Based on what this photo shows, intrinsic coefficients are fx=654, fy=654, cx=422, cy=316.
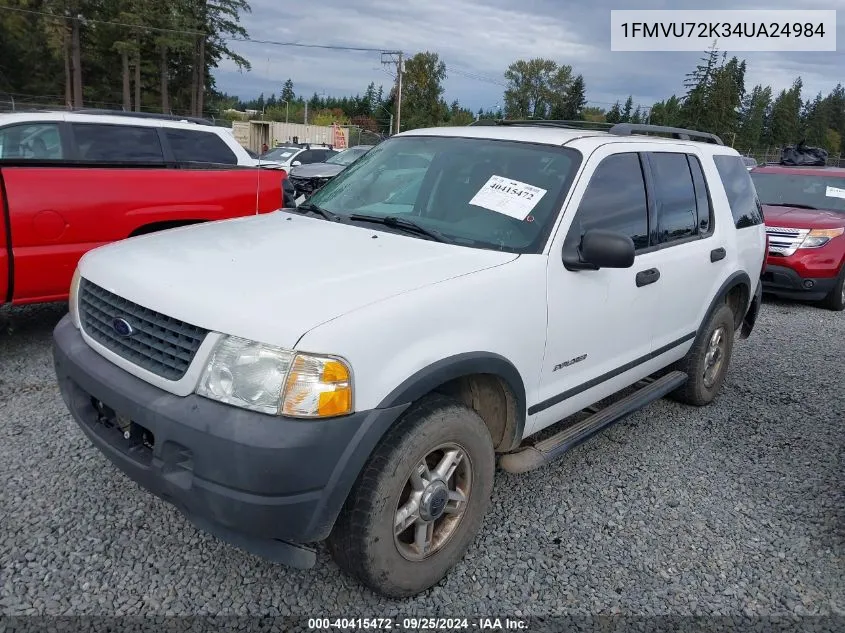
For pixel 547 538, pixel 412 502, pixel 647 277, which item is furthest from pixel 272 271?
pixel 647 277

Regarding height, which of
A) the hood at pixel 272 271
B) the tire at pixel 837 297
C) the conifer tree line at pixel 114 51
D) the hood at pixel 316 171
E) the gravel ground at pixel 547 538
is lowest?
the gravel ground at pixel 547 538

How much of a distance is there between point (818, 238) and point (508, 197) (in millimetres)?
6966

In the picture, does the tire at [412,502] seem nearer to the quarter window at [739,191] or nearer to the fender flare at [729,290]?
the fender flare at [729,290]

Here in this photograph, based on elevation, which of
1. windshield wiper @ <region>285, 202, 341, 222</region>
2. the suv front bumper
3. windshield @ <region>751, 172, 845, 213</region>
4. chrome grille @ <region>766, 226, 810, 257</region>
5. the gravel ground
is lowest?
the gravel ground

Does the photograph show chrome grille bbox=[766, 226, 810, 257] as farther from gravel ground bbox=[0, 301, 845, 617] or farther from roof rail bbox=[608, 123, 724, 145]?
gravel ground bbox=[0, 301, 845, 617]

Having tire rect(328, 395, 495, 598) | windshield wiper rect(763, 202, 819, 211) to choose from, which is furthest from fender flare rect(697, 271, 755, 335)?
windshield wiper rect(763, 202, 819, 211)

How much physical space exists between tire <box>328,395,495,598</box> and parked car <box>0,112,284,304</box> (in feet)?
11.2

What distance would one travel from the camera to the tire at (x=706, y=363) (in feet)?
14.9

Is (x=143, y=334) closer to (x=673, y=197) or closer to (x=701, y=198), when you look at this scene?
(x=673, y=197)

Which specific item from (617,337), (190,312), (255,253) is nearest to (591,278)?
(617,337)

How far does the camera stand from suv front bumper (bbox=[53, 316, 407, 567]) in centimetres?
205

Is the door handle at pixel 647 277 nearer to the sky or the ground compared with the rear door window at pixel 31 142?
nearer to the ground

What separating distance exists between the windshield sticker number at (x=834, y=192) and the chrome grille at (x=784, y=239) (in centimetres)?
144

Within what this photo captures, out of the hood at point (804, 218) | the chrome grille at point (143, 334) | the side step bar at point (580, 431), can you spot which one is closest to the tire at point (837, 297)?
the hood at point (804, 218)
